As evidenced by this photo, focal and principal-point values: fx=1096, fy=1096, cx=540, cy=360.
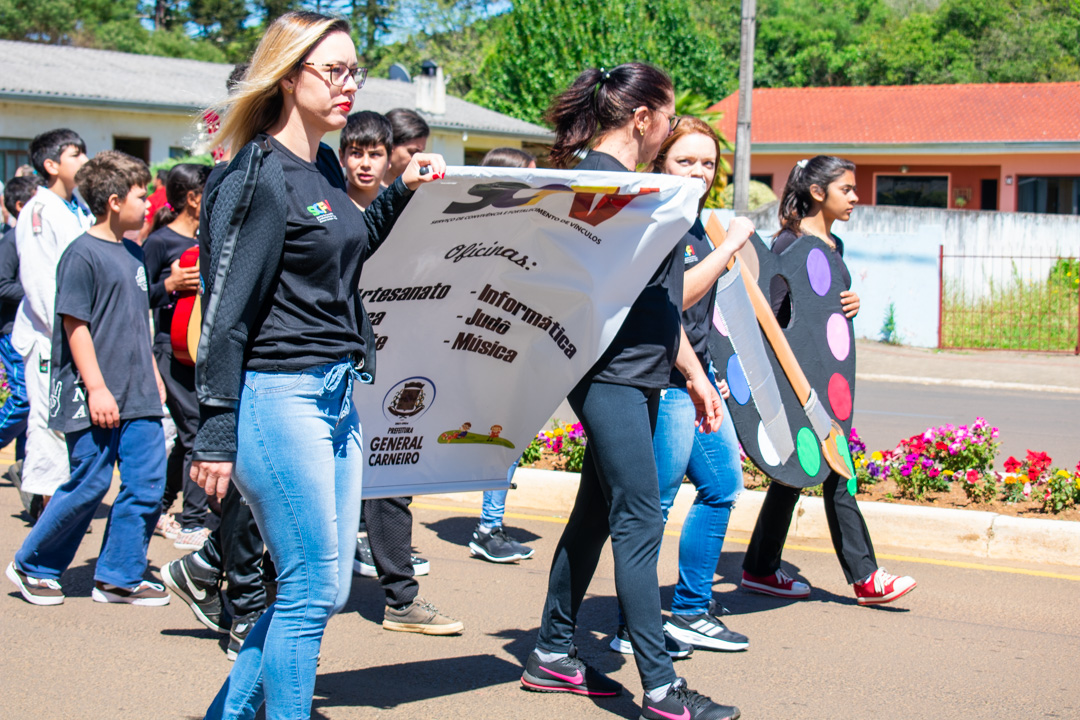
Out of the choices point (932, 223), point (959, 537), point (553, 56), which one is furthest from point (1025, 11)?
point (959, 537)

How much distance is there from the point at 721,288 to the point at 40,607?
319cm

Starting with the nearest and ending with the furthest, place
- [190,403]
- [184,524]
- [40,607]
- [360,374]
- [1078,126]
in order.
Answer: [360,374] < [40,607] < [190,403] < [184,524] < [1078,126]

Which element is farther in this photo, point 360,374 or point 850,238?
point 850,238

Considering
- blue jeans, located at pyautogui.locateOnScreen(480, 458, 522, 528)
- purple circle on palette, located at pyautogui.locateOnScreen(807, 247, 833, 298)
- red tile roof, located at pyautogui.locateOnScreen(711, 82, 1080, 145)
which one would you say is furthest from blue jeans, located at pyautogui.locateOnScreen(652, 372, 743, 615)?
red tile roof, located at pyautogui.locateOnScreen(711, 82, 1080, 145)

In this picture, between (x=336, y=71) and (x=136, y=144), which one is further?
(x=136, y=144)

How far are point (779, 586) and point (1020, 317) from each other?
13.5 m

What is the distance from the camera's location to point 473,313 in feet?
12.2

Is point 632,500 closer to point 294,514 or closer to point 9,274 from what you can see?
point 294,514

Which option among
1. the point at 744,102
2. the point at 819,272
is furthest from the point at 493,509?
the point at 744,102

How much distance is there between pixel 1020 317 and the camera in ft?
55.2

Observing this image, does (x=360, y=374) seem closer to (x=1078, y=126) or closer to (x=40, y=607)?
(x=40, y=607)

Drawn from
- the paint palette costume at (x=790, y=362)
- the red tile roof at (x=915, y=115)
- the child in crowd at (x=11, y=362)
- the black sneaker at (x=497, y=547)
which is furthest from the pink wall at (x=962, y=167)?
the paint palette costume at (x=790, y=362)

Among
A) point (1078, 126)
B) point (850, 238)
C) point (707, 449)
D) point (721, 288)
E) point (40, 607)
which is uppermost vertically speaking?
point (1078, 126)

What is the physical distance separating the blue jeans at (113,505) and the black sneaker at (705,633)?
7.43 ft
